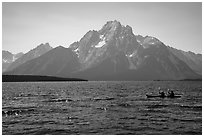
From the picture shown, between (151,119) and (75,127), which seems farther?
(151,119)

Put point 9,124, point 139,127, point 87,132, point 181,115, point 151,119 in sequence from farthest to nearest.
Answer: point 181,115
point 151,119
point 9,124
point 139,127
point 87,132

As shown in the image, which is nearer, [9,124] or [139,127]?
[139,127]

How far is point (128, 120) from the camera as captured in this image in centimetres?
5853

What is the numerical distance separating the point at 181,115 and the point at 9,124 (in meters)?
39.7

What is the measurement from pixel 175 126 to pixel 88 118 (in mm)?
19616

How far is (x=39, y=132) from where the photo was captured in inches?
1857

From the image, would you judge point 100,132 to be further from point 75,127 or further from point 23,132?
point 23,132

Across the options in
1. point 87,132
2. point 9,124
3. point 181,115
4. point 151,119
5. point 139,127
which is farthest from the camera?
point 181,115

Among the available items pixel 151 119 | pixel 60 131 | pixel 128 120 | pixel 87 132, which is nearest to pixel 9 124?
pixel 60 131

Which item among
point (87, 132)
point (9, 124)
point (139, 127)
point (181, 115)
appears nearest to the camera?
point (87, 132)

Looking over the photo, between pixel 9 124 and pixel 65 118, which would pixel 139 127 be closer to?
pixel 65 118

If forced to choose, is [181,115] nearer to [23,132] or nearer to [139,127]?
[139,127]

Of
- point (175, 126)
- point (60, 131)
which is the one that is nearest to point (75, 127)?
point (60, 131)

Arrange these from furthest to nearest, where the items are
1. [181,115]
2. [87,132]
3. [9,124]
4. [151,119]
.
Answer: [181,115]
[151,119]
[9,124]
[87,132]
